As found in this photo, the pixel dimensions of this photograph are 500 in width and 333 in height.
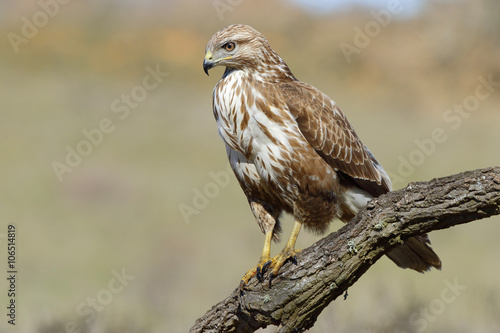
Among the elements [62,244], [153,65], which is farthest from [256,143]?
[153,65]

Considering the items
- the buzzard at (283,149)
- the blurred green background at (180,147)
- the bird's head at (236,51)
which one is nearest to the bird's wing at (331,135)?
the buzzard at (283,149)

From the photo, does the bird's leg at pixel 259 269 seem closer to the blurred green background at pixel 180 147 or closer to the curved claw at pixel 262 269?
the curved claw at pixel 262 269

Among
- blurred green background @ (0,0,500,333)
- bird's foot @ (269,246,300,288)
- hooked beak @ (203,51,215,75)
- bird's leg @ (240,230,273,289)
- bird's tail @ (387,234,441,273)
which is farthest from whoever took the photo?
blurred green background @ (0,0,500,333)

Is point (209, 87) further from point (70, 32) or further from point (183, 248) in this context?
point (183, 248)

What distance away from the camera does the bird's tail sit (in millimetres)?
4672

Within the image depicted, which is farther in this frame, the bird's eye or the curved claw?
the bird's eye

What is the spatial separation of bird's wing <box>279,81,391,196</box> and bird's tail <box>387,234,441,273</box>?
1.55 ft

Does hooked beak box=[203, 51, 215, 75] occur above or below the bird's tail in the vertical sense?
above

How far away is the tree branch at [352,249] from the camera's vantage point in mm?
3545

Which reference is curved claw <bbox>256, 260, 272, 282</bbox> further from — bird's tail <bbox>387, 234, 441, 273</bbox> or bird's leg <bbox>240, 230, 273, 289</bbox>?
bird's tail <bbox>387, 234, 441, 273</bbox>

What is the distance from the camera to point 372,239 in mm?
3842

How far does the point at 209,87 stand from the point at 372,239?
2060 centimetres

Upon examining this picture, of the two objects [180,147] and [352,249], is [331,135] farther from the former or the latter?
[180,147]

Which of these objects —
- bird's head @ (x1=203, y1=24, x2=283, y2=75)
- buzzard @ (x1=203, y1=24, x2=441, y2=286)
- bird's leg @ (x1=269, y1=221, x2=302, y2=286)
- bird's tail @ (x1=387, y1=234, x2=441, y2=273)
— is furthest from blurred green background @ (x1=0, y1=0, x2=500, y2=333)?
bird's head @ (x1=203, y1=24, x2=283, y2=75)
